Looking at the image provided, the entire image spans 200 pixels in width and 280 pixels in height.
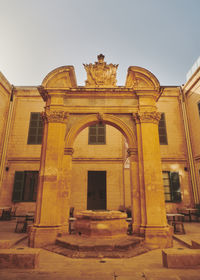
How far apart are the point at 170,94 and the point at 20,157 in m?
11.1

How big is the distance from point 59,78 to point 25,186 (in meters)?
7.40

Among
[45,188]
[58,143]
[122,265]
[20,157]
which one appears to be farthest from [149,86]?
[20,157]

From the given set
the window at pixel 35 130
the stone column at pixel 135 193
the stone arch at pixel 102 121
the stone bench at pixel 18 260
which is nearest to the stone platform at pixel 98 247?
the stone column at pixel 135 193

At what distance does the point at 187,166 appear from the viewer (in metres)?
11.5

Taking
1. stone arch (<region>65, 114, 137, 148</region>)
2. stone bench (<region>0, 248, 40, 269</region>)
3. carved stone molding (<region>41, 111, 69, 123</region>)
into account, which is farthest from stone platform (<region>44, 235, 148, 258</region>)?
carved stone molding (<region>41, 111, 69, 123</region>)

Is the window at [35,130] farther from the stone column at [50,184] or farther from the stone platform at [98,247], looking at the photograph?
the stone platform at [98,247]

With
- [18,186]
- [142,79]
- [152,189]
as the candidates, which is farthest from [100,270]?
[18,186]

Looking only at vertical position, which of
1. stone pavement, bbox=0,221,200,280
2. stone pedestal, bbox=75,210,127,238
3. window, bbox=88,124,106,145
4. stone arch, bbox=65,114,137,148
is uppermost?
window, bbox=88,124,106,145

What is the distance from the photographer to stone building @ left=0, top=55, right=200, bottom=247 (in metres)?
6.02

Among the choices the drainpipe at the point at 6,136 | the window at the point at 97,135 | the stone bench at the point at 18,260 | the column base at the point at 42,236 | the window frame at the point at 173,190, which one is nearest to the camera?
the stone bench at the point at 18,260

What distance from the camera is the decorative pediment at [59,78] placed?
696 centimetres

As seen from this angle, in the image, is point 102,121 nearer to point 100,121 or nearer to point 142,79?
point 100,121

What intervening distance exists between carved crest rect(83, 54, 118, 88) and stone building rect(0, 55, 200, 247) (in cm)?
4

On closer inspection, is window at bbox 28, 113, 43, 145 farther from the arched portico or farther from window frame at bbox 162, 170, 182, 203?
window frame at bbox 162, 170, 182, 203
